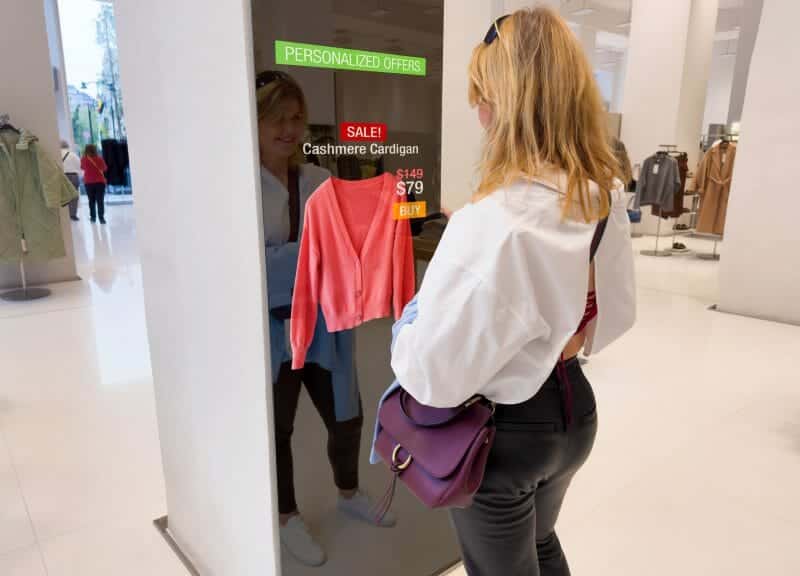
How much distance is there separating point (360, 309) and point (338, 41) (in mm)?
729

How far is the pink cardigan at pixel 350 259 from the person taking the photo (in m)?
1.58

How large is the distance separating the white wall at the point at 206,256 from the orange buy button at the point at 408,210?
1.50ft

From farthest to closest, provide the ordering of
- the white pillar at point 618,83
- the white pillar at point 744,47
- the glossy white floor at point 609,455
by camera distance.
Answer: the white pillar at point 618,83 → the white pillar at point 744,47 → the glossy white floor at point 609,455

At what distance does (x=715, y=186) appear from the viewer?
304 inches

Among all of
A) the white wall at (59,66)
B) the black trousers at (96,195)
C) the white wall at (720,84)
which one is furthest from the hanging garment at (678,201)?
the white wall at (59,66)

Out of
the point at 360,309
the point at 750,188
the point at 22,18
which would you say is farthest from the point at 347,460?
the point at 22,18

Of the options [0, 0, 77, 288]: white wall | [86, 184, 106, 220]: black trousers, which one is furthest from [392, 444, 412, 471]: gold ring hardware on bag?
[86, 184, 106, 220]: black trousers

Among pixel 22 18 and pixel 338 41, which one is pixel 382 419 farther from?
pixel 22 18

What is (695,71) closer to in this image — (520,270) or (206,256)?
(206,256)

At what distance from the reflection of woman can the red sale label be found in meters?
0.12

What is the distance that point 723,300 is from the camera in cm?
599

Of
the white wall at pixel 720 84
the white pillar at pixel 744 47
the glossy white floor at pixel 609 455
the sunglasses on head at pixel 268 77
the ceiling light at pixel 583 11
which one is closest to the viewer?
the sunglasses on head at pixel 268 77

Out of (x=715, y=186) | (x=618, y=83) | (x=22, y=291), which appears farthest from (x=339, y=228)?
(x=618, y=83)

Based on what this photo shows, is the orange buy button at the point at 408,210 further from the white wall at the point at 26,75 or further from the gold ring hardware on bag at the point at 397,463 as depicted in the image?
the white wall at the point at 26,75
